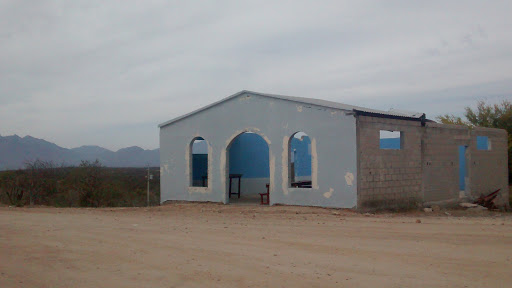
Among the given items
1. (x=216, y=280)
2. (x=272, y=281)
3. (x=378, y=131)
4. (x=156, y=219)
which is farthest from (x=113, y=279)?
(x=378, y=131)

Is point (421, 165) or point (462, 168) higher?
point (421, 165)

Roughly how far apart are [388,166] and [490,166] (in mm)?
8368

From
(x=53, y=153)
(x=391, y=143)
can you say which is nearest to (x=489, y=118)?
(x=391, y=143)

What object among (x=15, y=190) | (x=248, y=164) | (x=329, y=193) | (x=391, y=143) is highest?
(x=391, y=143)

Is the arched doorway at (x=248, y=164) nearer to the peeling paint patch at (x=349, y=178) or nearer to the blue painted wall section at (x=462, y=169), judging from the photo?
the peeling paint patch at (x=349, y=178)

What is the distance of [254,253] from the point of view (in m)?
8.62

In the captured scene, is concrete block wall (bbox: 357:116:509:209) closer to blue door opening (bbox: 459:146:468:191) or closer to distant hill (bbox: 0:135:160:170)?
blue door opening (bbox: 459:146:468:191)

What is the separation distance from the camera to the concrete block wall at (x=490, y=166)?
72.2ft

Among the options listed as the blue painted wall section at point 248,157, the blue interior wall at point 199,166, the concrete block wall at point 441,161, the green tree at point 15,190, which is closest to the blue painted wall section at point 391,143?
the concrete block wall at point 441,161

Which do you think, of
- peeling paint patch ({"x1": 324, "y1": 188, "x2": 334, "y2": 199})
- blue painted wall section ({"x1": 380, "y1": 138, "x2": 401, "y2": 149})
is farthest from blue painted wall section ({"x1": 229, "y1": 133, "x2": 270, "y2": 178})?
peeling paint patch ({"x1": 324, "y1": 188, "x2": 334, "y2": 199})

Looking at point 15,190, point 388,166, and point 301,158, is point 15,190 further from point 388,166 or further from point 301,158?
point 388,166

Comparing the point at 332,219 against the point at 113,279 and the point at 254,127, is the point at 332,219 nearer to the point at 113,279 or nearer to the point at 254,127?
the point at 254,127

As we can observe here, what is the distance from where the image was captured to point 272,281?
22.1 feet

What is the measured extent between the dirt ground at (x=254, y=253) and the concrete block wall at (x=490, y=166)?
31.9 feet
